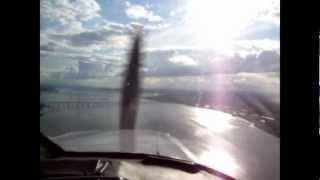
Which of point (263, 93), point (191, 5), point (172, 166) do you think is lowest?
point (172, 166)

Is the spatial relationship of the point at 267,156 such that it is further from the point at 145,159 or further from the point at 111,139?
the point at 111,139

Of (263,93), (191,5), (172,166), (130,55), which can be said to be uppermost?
(191,5)
